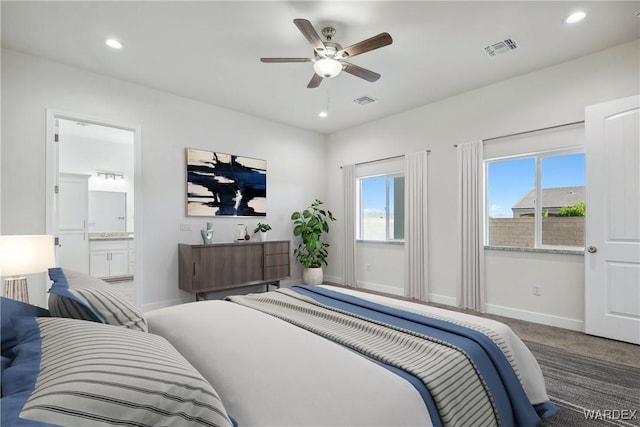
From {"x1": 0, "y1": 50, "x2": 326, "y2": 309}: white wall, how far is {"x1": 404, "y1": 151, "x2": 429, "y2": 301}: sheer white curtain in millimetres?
1961

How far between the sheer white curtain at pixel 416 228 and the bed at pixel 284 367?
112 inches

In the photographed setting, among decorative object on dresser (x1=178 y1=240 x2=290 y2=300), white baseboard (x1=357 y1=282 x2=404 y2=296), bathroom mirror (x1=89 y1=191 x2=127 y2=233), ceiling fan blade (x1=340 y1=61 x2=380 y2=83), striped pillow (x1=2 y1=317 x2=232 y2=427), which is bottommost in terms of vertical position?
white baseboard (x1=357 y1=282 x2=404 y2=296)

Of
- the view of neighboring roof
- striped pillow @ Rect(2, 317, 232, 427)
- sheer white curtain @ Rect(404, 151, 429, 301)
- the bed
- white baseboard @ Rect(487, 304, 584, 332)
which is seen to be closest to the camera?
striped pillow @ Rect(2, 317, 232, 427)

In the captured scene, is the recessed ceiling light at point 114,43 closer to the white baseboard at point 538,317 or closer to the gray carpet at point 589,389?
the gray carpet at point 589,389

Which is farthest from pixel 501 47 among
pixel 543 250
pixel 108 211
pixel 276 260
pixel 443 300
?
pixel 108 211

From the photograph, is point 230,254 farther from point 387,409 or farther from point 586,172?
point 586,172

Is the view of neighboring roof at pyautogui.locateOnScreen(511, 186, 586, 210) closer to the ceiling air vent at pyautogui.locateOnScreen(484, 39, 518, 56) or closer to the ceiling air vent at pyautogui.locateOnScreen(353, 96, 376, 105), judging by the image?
the ceiling air vent at pyautogui.locateOnScreen(484, 39, 518, 56)

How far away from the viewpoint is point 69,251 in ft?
19.0

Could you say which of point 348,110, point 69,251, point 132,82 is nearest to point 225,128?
point 132,82

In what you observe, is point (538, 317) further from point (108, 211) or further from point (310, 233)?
point (108, 211)

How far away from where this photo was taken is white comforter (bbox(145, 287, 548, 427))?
904 mm

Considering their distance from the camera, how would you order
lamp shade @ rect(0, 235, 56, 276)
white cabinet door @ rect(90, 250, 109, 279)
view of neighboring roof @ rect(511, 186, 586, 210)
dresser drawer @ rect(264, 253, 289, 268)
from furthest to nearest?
white cabinet door @ rect(90, 250, 109, 279) < dresser drawer @ rect(264, 253, 289, 268) < view of neighboring roof @ rect(511, 186, 586, 210) < lamp shade @ rect(0, 235, 56, 276)

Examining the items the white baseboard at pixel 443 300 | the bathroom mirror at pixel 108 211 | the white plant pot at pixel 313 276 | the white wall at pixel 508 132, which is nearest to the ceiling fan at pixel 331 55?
the white wall at pixel 508 132
